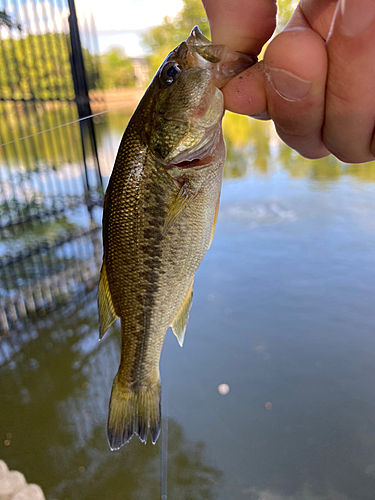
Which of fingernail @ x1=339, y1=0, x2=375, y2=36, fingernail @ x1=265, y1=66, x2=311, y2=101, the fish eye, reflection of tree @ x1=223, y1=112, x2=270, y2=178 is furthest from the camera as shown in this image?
reflection of tree @ x1=223, y1=112, x2=270, y2=178

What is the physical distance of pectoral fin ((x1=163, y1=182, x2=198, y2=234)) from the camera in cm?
120

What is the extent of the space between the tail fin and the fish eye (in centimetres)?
113

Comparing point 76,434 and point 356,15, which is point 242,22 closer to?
point 356,15

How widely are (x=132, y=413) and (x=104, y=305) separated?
0.45 metres

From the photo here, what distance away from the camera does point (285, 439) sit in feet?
7.23

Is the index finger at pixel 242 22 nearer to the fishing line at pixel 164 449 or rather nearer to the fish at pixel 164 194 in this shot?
the fish at pixel 164 194

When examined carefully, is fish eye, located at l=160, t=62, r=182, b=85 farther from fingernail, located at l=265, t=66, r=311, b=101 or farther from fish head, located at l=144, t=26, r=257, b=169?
fingernail, located at l=265, t=66, r=311, b=101

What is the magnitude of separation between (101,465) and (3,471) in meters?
0.56

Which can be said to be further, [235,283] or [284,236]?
[284,236]

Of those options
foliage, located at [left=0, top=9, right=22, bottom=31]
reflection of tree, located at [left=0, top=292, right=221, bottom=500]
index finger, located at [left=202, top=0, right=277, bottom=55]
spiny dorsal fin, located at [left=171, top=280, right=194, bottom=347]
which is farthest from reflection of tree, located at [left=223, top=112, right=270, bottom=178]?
index finger, located at [left=202, top=0, right=277, bottom=55]

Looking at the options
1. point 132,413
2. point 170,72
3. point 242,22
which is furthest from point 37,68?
point 132,413

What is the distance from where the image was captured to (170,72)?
1212 millimetres

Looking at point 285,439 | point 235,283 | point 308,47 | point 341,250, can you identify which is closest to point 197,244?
point 308,47

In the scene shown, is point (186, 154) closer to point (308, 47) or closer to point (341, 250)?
point (308, 47)
